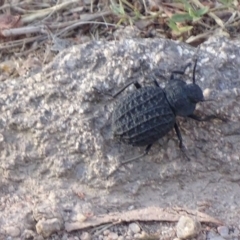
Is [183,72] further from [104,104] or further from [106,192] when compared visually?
[106,192]

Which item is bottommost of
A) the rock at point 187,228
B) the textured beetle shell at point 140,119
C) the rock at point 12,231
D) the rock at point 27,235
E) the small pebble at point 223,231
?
the small pebble at point 223,231

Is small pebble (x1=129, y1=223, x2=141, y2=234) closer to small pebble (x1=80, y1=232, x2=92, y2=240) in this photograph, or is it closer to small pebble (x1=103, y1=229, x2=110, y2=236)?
small pebble (x1=103, y1=229, x2=110, y2=236)

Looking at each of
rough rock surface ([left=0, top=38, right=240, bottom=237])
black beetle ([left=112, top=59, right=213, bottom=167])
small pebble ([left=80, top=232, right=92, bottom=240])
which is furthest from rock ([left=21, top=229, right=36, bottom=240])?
black beetle ([left=112, top=59, right=213, bottom=167])

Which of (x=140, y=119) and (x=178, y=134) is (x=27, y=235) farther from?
(x=178, y=134)

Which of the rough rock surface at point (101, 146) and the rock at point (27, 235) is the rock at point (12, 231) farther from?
the rough rock surface at point (101, 146)

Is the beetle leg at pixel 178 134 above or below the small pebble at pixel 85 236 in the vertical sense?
above

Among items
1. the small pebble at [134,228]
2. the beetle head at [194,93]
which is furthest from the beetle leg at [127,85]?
the small pebble at [134,228]

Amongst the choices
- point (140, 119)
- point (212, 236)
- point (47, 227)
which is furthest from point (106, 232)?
point (140, 119)
